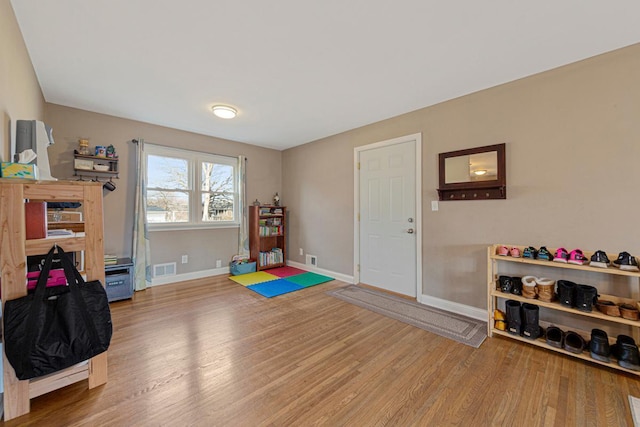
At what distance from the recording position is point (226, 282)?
4066mm

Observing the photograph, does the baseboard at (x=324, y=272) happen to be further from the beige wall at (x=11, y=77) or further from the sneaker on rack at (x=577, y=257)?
the beige wall at (x=11, y=77)

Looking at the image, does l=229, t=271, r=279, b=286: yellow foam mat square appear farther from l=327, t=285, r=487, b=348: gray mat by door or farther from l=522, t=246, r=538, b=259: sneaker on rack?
l=522, t=246, r=538, b=259: sneaker on rack

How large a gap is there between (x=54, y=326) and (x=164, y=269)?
2.70 meters

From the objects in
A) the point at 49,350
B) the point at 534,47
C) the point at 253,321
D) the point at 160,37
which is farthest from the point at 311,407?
the point at 534,47

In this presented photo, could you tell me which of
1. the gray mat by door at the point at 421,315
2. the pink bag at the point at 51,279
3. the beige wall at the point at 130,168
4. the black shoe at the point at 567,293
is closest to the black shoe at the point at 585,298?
the black shoe at the point at 567,293

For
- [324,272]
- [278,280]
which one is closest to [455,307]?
[324,272]

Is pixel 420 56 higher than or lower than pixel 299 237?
higher

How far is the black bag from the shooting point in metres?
1.33

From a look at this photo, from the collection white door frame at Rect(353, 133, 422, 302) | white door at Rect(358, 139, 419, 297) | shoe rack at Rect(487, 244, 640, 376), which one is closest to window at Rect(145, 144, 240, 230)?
white door frame at Rect(353, 133, 422, 302)

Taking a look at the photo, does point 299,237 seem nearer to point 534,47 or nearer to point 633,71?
point 534,47

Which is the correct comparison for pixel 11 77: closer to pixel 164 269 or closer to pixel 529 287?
pixel 164 269

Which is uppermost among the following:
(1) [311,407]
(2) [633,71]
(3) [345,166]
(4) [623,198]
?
(2) [633,71]

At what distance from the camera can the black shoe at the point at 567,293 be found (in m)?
2.03

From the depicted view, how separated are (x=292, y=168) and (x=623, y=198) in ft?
14.6
